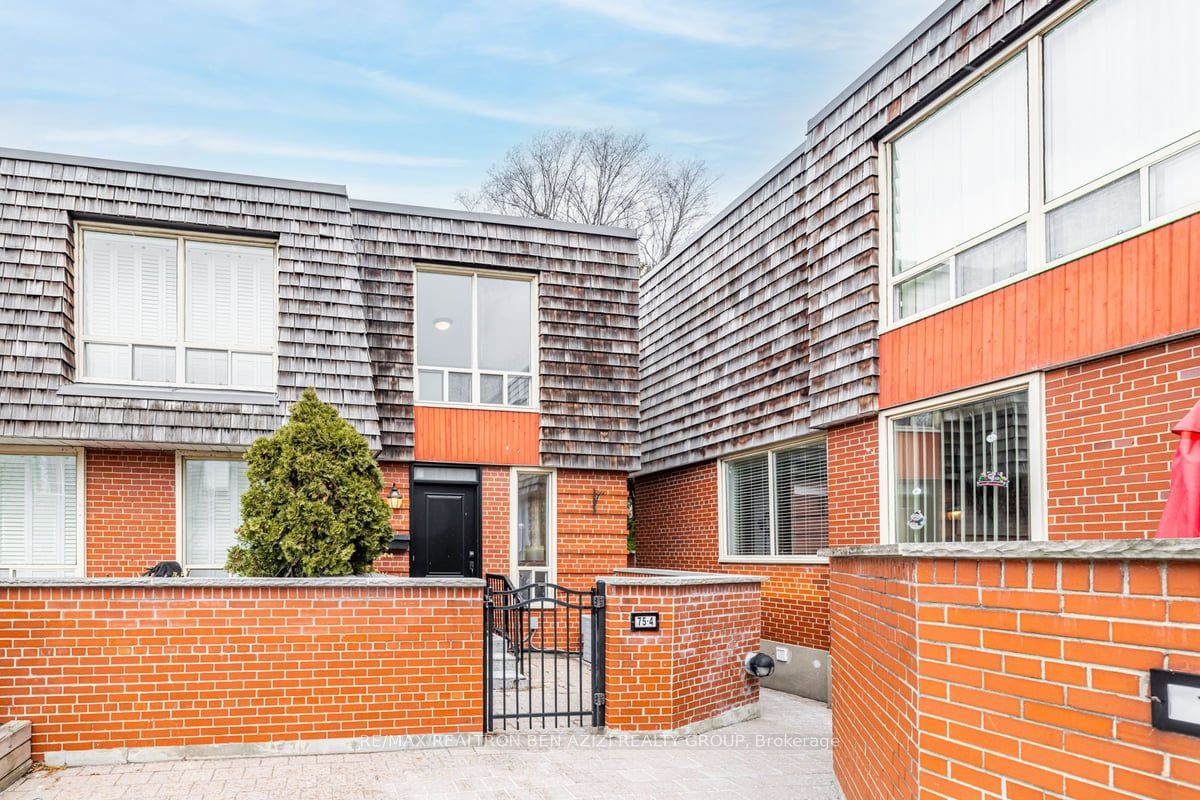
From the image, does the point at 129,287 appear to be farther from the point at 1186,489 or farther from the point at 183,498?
the point at 1186,489

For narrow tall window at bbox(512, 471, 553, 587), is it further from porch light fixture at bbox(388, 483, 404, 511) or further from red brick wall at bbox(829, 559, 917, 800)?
red brick wall at bbox(829, 559, 917, 800)

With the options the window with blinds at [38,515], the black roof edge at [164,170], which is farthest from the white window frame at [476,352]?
the window with blinds at [38,515]

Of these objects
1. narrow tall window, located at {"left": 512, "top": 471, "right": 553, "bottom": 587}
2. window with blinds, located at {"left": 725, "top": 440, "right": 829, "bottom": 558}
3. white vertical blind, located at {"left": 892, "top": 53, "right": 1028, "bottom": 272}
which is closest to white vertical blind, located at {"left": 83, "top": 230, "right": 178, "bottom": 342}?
narrow tall window, located at {"left": 512, "top": 471, "right": 553, "bottom": 587}

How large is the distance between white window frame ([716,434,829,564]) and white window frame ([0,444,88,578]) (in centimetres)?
737

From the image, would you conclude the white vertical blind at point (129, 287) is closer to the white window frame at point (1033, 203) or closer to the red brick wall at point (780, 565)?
the red brick wall at point (780, 565)

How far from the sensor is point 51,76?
1858 cm

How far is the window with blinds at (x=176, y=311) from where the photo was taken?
9.42 m

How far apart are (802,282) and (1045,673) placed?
7.43 meters

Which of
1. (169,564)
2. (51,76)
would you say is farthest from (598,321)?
(51,76)

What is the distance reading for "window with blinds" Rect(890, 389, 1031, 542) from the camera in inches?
255

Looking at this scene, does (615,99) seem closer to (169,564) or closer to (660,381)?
(660,381)

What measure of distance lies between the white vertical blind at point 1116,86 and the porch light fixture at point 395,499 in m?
7.43

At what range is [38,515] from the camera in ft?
30.5

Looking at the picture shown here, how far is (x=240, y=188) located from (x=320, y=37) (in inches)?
479
